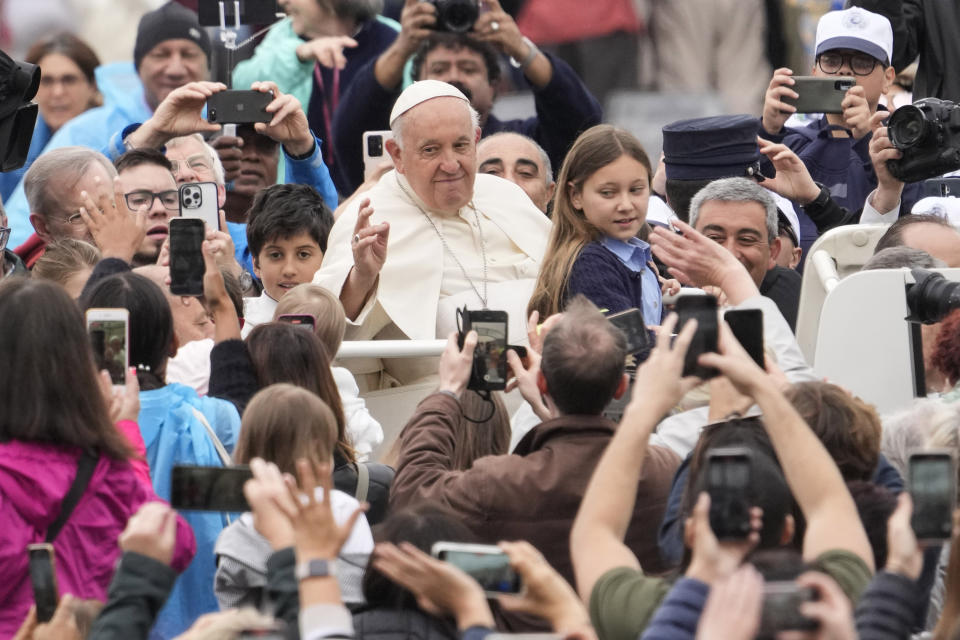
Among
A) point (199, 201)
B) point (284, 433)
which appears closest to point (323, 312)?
point (199, 201)

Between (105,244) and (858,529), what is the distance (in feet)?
9.93

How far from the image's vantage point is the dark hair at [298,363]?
5.33 m

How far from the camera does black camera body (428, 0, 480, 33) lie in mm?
8250

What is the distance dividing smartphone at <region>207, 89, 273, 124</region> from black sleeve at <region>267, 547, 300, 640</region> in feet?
12.6

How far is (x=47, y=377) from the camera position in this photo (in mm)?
4406

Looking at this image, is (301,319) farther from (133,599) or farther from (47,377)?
(133,599)

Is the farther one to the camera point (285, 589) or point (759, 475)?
point (759, 475)

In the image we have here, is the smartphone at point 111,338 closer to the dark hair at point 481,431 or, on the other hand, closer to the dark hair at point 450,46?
the dark hair at point 481,431

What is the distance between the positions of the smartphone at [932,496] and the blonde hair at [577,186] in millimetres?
2571

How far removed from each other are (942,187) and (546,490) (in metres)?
3.58

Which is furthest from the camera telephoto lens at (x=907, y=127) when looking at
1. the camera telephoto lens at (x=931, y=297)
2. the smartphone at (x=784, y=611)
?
the smartphone at (x=784, y=611)

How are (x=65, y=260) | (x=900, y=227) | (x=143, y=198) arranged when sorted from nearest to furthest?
(x=65, y=260), (x=900, y=227), (x=143, y=198)

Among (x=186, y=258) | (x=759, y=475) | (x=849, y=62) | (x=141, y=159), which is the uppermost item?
(x=849, y=62)

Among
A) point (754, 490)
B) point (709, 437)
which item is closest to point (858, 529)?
point (754, 490)
